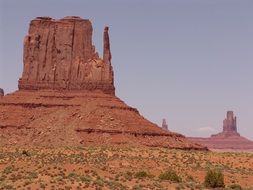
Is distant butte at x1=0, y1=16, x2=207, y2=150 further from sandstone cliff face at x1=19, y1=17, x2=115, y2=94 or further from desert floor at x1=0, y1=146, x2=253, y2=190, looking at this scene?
desert floor at x1=0, y1=146, x2=253, y2=190

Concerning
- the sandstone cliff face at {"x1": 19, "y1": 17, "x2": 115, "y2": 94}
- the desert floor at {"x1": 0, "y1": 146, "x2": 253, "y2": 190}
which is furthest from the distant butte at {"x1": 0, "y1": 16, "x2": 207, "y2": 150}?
the desert floor at {"x1": 0, "y1": 146, "x2": 253, "y2": 190}

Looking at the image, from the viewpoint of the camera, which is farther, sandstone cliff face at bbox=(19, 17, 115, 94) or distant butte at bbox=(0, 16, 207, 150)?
sandstone cliff face at bbox=(19, 17, 115, 94)

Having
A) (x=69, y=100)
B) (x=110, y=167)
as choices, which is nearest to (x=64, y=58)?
(x=69, y=100)

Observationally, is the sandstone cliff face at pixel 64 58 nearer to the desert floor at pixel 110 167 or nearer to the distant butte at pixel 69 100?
the distant butte at pixel 69 100

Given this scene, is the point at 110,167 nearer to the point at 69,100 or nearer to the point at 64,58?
the point at 69,100

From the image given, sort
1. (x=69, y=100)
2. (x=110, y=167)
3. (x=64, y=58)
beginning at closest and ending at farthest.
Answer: (x=110, y=167) < (x=69, y=100) < (x=64, y=58)

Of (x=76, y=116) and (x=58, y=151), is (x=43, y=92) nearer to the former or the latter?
(x=76, y=116)
